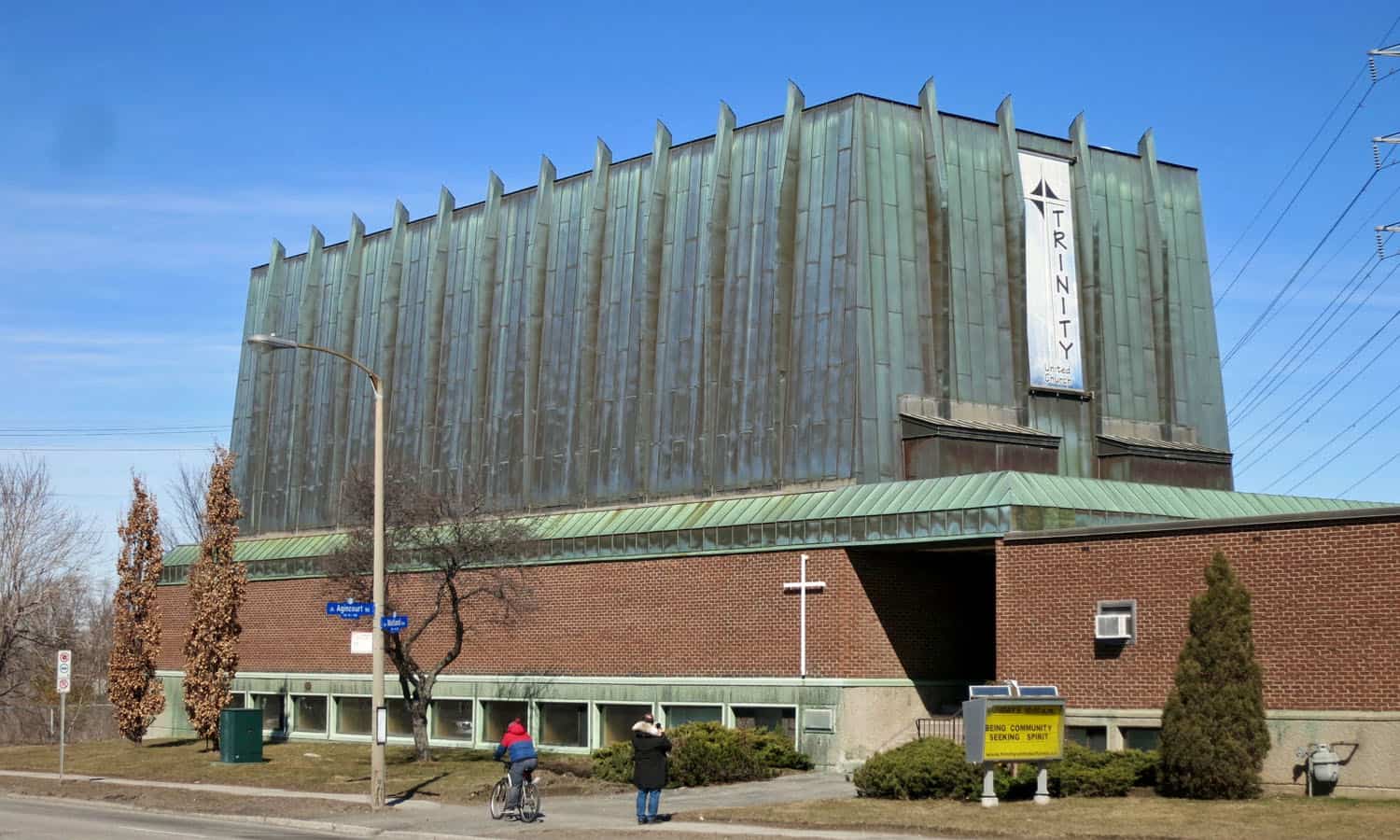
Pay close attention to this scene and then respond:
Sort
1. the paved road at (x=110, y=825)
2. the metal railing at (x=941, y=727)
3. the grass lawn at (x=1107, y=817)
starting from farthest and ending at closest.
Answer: the metal railing at (x=941, y=727), the paved road at (x=110, y=825), the grass lawn at (x=1107, y=817)

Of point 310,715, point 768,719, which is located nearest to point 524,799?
point 768,719

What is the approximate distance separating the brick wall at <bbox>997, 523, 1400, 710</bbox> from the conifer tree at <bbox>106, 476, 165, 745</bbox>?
28.9m

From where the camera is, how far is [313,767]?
41781 millimetres

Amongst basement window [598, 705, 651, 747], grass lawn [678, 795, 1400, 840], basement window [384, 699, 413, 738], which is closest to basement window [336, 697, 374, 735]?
basement window [384, 699, 413, 738]

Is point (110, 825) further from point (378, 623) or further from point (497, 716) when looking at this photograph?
point (497, 716)

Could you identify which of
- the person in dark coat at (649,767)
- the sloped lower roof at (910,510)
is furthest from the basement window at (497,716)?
the person in dark coat at (649,767)

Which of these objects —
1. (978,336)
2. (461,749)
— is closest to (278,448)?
(461,749)

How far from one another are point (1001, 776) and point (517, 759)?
8374 millimetres

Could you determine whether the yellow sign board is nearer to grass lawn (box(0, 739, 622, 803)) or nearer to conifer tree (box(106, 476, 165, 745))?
grass lawn (box(0, 739, 622, 803))

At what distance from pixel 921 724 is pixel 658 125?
19033 mm

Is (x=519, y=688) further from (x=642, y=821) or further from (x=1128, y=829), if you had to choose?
(x=1128, y=829)

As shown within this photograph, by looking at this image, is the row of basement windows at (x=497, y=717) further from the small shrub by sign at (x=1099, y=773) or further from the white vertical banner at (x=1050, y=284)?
the white vertical banner at (x=1050, y=284)

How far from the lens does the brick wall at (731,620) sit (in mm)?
38156

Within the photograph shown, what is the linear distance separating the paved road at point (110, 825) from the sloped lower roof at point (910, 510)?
1398 centimetres
